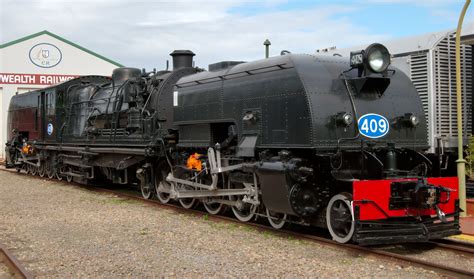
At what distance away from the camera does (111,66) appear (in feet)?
121

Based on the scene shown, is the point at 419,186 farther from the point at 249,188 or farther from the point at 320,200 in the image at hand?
the point at 249,188

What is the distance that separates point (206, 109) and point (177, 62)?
2841 mm

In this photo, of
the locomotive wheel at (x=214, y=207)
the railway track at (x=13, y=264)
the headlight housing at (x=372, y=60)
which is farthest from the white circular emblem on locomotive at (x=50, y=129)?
the headlight housing at (x=372, y=60)

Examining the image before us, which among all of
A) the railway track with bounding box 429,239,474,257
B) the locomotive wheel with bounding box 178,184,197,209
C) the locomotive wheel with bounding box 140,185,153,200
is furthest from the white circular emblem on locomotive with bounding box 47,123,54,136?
the railway track with bounding box 429,239,474,257

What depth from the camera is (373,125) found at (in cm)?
710

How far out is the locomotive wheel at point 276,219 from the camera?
778 cm

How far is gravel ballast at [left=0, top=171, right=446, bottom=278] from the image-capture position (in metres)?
5.67

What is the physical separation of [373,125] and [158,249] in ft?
12.0

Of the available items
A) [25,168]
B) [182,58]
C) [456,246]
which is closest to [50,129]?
[25,168]

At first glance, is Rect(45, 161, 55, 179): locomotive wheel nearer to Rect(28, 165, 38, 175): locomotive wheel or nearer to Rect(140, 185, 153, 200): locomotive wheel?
Rect(28, 165, 38, 175): locomotive wheel

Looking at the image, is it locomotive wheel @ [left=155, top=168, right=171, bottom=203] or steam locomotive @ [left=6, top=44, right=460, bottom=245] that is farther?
locomotive wheel @ [left=155, top=168, right=171, bottom=203]

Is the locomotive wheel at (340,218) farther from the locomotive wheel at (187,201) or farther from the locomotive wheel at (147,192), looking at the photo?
the locomotive wheel at (147,192)

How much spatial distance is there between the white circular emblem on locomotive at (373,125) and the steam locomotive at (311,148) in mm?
16

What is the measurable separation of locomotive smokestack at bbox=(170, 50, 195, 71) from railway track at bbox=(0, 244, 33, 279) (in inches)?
241
